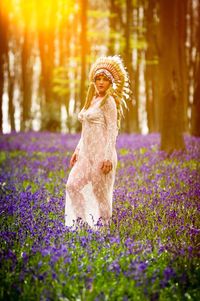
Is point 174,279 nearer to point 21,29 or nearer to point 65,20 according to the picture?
point 65,20

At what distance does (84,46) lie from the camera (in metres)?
24.3

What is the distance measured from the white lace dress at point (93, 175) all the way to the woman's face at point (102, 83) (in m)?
0.14

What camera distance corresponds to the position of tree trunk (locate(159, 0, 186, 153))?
555 inches

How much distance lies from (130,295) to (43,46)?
29648mm

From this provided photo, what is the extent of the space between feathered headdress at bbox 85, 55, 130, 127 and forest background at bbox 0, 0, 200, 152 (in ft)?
25.2

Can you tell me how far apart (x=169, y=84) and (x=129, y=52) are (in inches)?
404

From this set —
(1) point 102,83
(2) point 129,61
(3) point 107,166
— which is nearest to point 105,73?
(1) point 102,83

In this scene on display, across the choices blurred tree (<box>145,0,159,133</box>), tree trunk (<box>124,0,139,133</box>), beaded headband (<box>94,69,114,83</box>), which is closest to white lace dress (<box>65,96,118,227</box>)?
beaded headband (<box>94,69,114,83</box>)

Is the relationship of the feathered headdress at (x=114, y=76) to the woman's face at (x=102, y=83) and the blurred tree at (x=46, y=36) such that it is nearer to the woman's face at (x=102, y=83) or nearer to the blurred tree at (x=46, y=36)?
the woman's face at (x=102, y=83)

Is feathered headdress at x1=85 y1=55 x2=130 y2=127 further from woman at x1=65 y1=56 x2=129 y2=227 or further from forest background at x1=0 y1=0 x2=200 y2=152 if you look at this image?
forest background at x1=0 y1=0 x2=200 y2=152

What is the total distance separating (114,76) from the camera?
6473mm

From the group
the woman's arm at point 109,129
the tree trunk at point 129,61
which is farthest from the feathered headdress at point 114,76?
the tree trunk at point 129,61

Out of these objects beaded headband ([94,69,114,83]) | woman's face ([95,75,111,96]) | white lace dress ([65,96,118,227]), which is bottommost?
white lace dress ([65,96,118,227])

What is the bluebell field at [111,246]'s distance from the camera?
164 inches
